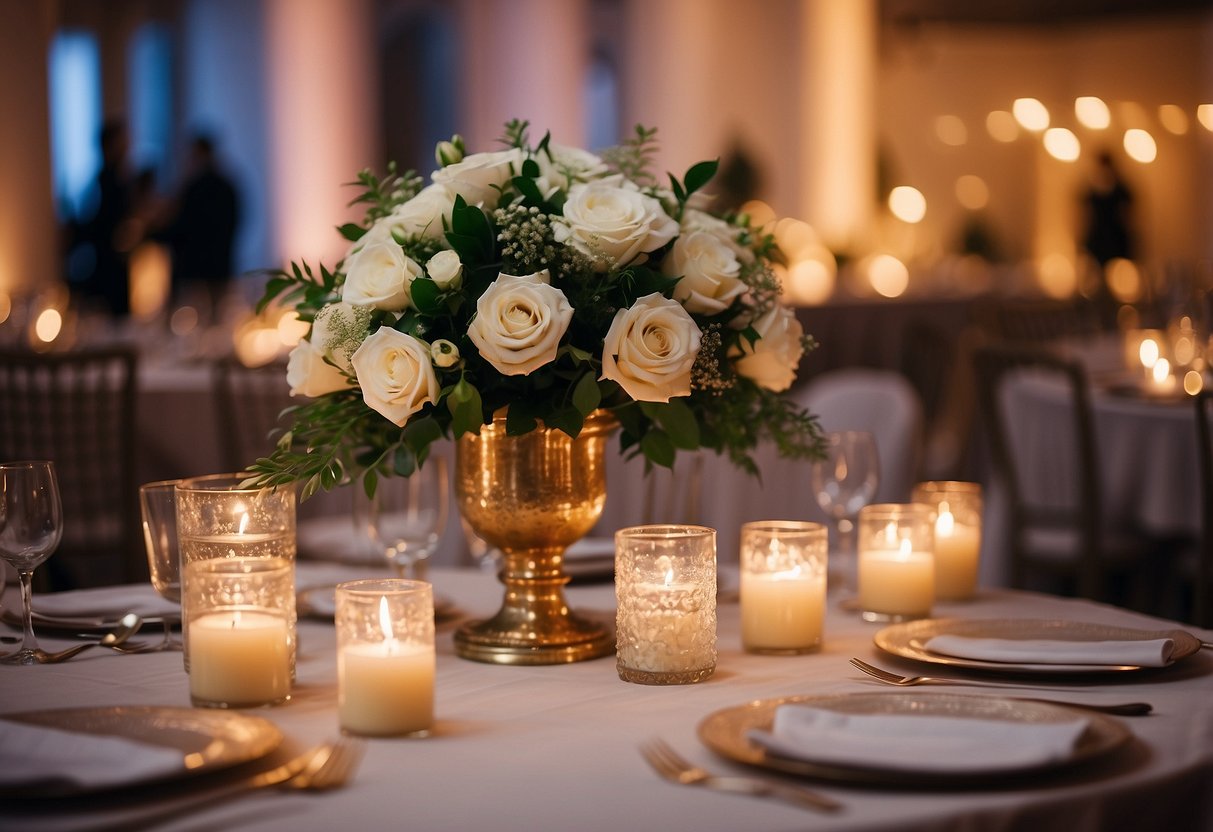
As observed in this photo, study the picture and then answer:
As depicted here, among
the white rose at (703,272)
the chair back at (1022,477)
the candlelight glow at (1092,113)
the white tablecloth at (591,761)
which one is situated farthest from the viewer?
the candlelight glow at (1092,113)

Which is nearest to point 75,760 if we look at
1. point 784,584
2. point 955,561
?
point 784,584

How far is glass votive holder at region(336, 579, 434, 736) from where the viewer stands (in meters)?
1.20

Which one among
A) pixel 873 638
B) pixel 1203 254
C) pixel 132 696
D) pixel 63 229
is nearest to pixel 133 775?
pixel 132 696

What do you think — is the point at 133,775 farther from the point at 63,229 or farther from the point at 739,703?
the point at 63,229

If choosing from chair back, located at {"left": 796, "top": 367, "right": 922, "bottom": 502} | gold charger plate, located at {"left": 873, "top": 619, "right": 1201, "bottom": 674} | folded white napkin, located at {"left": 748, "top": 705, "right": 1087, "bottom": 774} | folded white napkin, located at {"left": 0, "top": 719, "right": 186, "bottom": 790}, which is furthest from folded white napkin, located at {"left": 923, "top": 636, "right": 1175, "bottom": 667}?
chair back, located at {"left": 796, "top": 367, "right": 922, "bottom": 502}

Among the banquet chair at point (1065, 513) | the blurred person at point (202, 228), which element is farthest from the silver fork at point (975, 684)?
the blurred person at point (202, 228)

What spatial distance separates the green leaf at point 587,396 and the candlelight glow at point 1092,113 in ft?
53.5

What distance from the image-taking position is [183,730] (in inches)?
45.4

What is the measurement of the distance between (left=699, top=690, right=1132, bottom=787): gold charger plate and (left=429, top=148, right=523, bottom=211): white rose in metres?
0.61

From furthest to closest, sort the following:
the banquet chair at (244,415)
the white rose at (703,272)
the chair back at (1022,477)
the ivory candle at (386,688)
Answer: the banquet chair at (244,415) < the chair back at (1022,477) < the white rose at (703,272) < the ivory candle at (386,688)

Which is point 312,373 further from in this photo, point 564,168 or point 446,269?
point 564,168

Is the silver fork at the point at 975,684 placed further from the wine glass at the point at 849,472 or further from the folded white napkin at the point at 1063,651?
the wine glass at the point at 849,472

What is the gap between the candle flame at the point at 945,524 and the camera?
1813 mm

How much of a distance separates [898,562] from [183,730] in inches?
34.3
